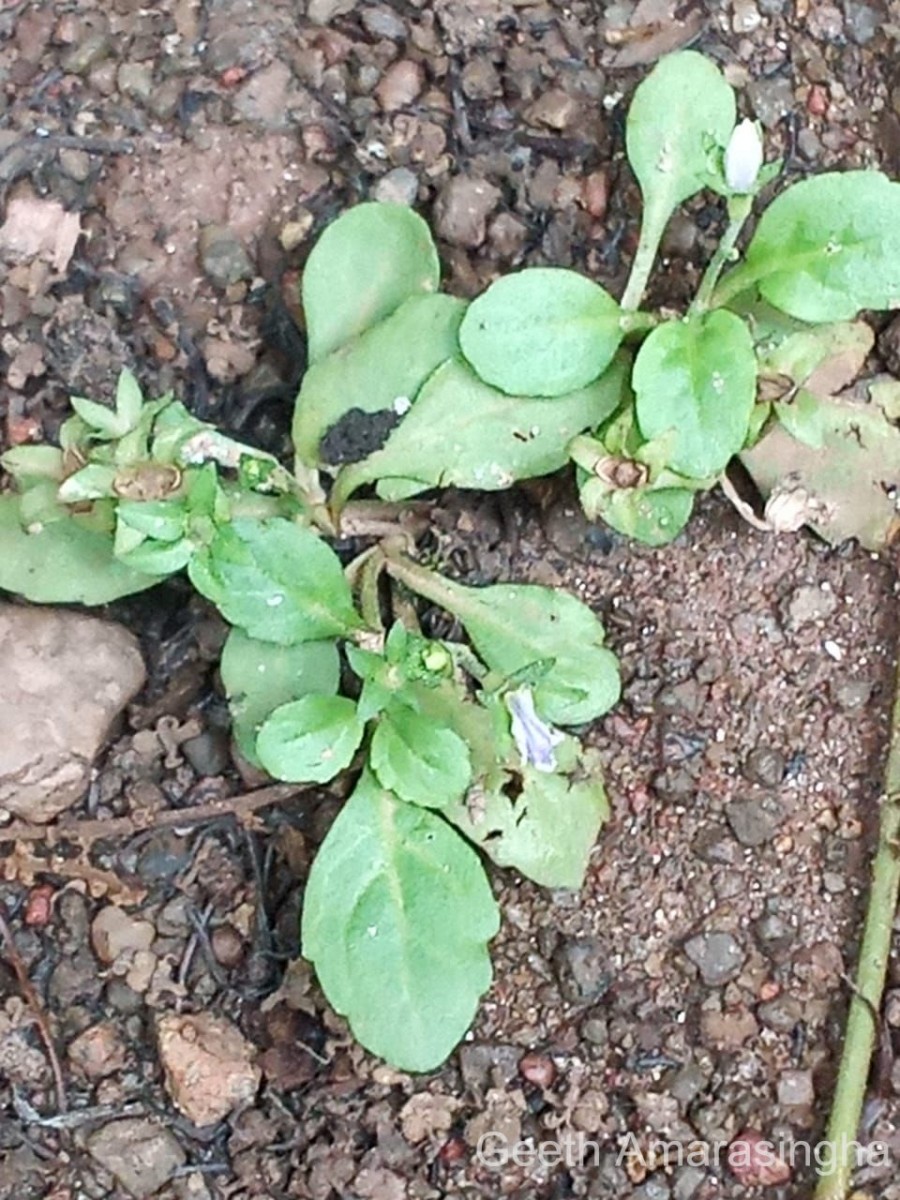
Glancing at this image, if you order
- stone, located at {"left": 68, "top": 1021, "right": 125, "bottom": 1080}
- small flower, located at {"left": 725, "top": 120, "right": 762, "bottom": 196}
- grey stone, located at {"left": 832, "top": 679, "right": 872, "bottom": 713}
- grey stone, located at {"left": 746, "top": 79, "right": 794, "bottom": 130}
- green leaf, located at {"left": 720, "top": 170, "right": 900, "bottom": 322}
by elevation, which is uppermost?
small flower, located at {"left": 725, "top": 120, "right": 762, "bottom": 196}

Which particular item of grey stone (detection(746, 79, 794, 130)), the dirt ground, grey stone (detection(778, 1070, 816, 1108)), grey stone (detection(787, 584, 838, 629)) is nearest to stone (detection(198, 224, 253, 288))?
the dirt ground

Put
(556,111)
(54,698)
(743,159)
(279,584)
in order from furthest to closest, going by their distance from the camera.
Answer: (556,111), (54,698), (279,584), (743,159)

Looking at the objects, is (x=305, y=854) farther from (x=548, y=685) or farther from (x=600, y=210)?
(x=600, y=210)

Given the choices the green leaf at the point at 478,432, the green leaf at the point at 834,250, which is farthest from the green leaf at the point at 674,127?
the green leaf at the point at 478,432

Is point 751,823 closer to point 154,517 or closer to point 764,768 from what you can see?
point 764,768

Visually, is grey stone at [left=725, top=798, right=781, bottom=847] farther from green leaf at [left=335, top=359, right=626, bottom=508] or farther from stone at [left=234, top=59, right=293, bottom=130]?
stone at [left=234, top=59, right=293, bottom=130]

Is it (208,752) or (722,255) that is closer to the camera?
(722,255)

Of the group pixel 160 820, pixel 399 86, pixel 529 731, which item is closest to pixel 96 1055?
pixel 160 820
